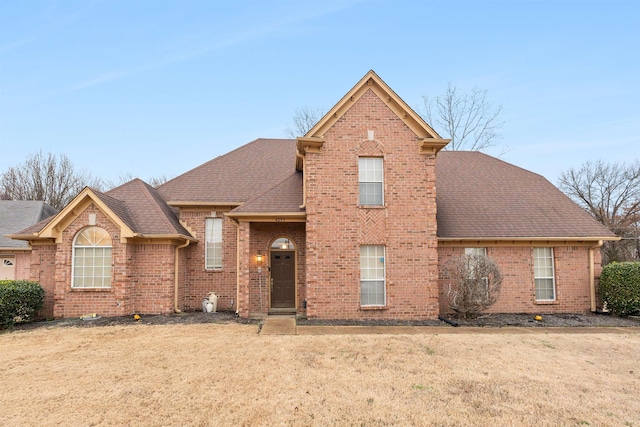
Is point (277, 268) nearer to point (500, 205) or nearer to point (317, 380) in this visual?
point (317, 380)

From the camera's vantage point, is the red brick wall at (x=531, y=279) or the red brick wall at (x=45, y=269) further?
the red brick wall at (x=531, y=279)

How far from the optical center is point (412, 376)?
6879 mm

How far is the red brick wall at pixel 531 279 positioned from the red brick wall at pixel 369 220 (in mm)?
1903

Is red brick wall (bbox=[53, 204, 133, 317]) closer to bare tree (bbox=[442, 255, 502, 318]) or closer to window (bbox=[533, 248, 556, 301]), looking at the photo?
bare tree (bbox=[442, 255, 502, 318])

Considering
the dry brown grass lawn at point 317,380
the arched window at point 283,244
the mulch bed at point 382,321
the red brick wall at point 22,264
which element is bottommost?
the mulch bed at point 382,321

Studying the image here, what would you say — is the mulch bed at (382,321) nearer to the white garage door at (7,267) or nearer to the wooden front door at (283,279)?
the wooden front door at (283,279)

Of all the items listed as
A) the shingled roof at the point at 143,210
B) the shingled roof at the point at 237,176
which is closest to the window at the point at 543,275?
the shingled roof at the point at 237,176

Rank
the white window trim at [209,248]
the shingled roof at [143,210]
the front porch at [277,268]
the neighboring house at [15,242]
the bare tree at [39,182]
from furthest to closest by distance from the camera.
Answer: the bare tree at [39,182]
the neighboring house at [15,242]
the white window trim at [209,248]
the front porch at [277,268]
the shingled roof at [143,210]

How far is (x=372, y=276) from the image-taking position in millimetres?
12562

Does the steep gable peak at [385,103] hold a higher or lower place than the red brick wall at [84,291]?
higher

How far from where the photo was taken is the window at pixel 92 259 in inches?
512

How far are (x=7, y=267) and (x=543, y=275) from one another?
25.3m

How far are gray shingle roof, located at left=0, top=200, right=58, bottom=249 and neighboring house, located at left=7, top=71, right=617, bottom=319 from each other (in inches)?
316

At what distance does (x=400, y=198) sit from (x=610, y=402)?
7898 mm
